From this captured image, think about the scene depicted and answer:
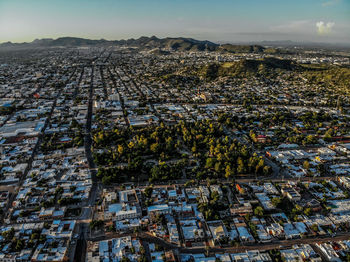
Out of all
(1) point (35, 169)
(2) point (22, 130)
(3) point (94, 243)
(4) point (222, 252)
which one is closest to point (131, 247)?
(3) point (94, 243)

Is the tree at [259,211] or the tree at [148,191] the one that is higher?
the tree at [148,191]

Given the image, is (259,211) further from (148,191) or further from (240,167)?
(148,191)

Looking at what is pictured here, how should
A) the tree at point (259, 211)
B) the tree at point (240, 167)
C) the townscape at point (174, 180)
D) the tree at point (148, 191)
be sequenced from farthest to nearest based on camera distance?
the tree at point (240, 167) → the tree at point (148, 191) → the tree at point (259, 211) → the townscape at point (174, 180)

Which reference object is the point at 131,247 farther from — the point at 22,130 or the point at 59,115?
the point at 59,115

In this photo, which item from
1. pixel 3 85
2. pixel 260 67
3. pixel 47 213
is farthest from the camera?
pixel 260 67

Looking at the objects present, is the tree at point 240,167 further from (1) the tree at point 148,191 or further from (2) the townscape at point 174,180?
(1) the tree at point 148,191

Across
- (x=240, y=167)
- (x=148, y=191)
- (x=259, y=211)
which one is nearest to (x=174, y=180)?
(x=148, y=191)

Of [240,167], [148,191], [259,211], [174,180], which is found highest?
[240,167]

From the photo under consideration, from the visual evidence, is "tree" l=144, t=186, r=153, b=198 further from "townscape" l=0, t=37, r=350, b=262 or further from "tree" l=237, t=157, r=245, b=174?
"tree" l=237, t=157, r=245, b=174

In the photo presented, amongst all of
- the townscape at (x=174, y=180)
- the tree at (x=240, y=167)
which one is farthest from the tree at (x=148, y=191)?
the tree at (x=240, y=167)
